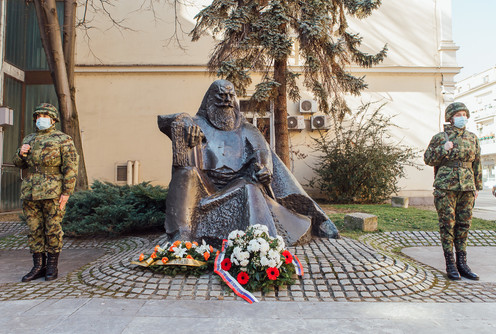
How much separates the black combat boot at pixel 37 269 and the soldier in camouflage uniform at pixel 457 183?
4.27m

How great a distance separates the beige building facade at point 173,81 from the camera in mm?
12352

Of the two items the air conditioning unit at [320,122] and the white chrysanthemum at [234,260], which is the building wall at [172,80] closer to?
the air conditioning unit at [320,122]

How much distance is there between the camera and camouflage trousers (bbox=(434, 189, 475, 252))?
3.84m

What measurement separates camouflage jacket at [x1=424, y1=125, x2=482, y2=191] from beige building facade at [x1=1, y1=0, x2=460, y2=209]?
332 inches

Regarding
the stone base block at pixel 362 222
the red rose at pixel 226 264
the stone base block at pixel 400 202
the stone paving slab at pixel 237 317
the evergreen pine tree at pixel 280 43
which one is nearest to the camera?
the stone paving slab at pixel 237 317

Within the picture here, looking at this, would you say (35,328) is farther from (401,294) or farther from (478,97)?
(478,97)

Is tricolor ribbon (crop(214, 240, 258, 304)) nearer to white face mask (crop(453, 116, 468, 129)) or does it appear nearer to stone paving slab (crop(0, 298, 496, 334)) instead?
stone paving slab (crop(0, 298, 496, 334))

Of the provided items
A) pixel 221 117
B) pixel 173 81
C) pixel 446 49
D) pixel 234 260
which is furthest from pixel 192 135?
pixel 446 49

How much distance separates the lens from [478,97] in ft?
134

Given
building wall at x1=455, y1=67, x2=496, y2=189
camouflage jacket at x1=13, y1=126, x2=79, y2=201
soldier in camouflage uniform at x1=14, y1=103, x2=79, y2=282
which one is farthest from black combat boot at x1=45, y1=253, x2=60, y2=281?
building wall at x1=455, y1=67, x2=496, y2=189

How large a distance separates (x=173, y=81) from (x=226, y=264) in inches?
404

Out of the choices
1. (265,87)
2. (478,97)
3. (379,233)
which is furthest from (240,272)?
(478,97)

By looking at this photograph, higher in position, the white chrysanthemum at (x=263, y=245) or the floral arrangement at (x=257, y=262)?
the white chrysanthemum at (x=263, y=245)

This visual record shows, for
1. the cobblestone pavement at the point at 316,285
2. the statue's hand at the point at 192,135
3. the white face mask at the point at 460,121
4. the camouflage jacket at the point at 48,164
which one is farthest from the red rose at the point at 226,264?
the white face mask at the point at 460,121
